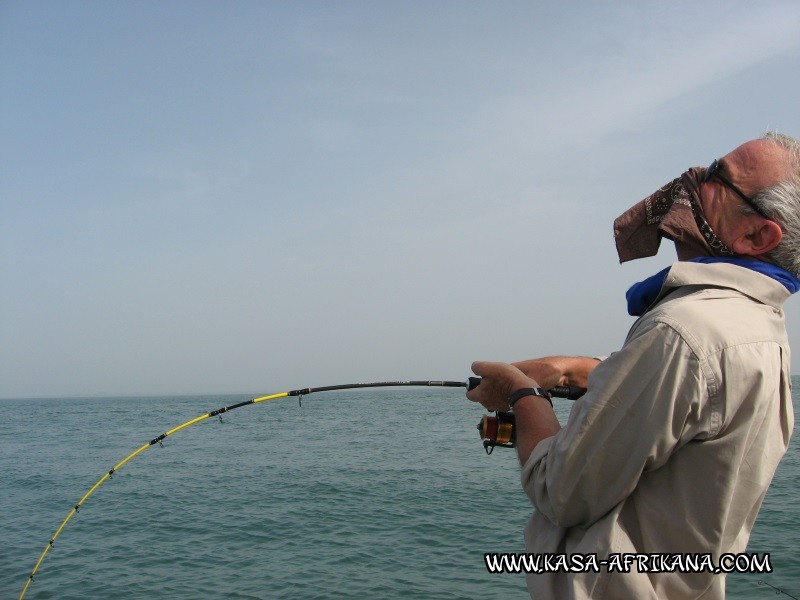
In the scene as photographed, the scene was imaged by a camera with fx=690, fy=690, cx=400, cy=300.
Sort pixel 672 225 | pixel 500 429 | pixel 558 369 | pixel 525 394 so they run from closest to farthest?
1. pixel 672 225
2. pixel 525 394
3. pixel 500 429
4. pixel 558 369

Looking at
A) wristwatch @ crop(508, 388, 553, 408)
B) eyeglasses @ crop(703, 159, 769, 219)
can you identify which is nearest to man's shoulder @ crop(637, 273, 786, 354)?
eyeglasses @ crop(703, 159, 769, 219)

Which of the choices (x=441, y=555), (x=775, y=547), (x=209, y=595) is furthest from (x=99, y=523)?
(x=775, y=547)

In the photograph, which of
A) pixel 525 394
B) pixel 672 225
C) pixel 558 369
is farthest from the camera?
pixel 558 369

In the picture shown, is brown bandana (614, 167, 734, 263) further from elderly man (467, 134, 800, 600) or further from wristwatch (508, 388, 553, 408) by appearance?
wristwatch (508, 388, 553, 408)

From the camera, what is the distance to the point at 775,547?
35.7 feet

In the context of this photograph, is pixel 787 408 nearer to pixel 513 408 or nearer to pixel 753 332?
pixel 753 332

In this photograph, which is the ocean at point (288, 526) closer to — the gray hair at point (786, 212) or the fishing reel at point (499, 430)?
the fishing reel at point (499, 430)

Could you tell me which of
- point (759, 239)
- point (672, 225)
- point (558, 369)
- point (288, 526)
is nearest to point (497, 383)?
point (558, 369)

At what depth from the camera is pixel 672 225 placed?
2.12 meters

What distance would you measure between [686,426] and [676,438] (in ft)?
0.13

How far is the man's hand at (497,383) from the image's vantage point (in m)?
2.34

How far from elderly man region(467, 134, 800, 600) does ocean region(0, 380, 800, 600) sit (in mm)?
8010

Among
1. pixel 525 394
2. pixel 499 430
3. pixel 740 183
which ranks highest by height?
pixel 740 183

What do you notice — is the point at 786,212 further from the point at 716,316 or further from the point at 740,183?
the point at 716,316
